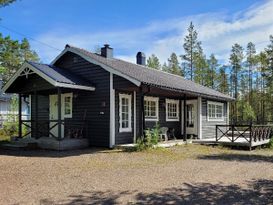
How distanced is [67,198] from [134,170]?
125 inches

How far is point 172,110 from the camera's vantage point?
728 inches

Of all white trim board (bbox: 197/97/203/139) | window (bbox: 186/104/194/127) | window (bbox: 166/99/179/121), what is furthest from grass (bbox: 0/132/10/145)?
white trim board (bbox: 197/97/203/139)

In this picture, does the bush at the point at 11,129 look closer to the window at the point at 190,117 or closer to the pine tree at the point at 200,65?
the window at the point at 190,117

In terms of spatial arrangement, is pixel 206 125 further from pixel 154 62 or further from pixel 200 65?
pixel 154 62

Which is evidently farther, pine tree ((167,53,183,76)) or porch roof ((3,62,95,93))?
pine tree ((167,53,183,76))

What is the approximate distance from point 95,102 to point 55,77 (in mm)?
2250

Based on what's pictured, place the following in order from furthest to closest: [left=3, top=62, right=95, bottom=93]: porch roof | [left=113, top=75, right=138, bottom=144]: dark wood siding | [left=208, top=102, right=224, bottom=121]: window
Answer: [left=208, top=102, right=224, bottom=121]: window → [left=113, top=75, right=138, bottom=144]: dark wood siding → [left=3, top=62, right=95, bottom=93]: porch roof

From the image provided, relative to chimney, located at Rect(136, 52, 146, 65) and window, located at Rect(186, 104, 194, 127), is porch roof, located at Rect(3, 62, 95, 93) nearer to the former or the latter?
chimney, located at Rect(136, 52, 146, 65)

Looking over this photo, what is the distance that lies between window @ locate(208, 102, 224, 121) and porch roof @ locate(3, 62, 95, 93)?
8.60m

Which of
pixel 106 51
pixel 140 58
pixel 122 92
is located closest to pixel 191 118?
pixel 140 58

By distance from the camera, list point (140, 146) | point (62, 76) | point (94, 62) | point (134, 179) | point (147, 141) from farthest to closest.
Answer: point (94, 62), point (62, 76), point (147, 141), point (140, 146), point (134, 179)

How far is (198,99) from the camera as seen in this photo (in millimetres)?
18734

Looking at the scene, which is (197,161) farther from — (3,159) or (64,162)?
(3,159)

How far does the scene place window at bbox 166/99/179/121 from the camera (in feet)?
59.1
